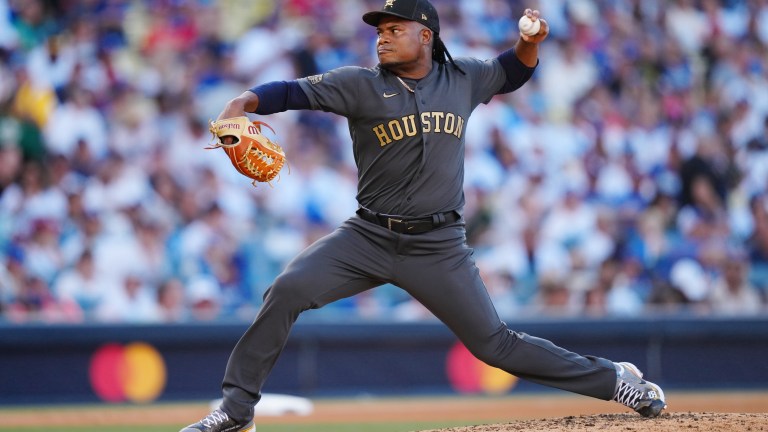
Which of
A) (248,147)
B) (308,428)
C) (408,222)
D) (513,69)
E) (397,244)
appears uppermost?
(513,69)

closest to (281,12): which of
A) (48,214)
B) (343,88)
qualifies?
(48,214)

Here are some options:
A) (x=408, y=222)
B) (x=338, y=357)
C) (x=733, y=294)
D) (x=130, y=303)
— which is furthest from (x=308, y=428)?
(x=733, y=294)

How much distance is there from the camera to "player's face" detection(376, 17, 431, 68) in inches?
204

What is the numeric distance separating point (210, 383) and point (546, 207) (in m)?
3.95

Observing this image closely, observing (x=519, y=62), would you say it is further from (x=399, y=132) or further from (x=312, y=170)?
(x=312, y=170)

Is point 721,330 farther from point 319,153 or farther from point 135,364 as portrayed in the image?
point 135,364

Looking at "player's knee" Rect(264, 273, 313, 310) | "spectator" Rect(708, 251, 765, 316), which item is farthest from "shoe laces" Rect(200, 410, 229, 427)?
"spectator" Rect(708, 251, 765, 316)

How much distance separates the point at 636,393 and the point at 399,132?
1.79 m

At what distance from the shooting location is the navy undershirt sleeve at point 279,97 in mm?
4953

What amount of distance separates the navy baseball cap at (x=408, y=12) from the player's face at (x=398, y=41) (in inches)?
1.3

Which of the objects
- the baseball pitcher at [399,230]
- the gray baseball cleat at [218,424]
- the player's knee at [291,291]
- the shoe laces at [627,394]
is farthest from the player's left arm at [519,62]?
the gray baseball cleat at [218,424]

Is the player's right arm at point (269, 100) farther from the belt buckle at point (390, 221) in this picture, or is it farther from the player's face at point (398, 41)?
the belt buckle at point (390, 221)

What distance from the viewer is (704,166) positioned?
11812 millimetres

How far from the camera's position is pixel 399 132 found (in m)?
5.14
